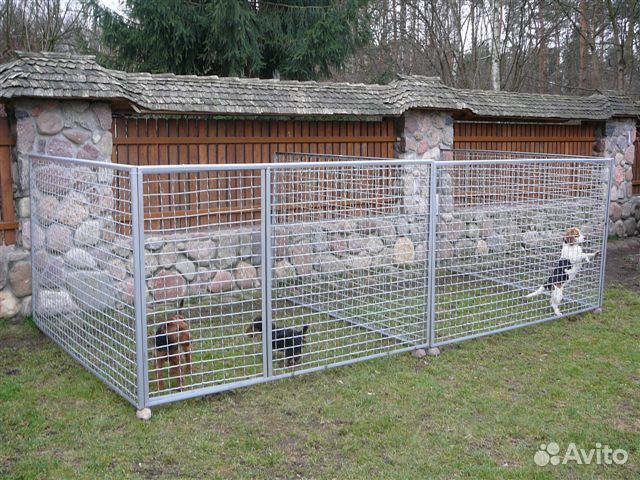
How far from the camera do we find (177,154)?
732 centimetres

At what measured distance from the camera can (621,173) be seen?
39.1 feet

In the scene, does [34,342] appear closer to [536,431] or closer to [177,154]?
[177,154]

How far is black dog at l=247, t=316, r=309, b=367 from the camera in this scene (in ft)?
17.1

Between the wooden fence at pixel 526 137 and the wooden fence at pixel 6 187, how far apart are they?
595 cm

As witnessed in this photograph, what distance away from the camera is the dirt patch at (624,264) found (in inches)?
352

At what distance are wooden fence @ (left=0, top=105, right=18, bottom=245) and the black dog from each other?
2766mm

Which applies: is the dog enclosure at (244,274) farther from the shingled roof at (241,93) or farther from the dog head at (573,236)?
the shingled roof at (241,93)

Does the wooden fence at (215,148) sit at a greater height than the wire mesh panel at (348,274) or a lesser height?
greater

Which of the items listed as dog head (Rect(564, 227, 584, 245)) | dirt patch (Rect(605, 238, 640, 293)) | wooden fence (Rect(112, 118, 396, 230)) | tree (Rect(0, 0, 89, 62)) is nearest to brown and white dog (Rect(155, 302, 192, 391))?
wooden fence (Rect(112, 118, 396, 230))

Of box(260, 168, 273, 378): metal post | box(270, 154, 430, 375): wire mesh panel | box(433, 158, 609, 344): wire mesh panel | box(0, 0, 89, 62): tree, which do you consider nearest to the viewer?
box(260, 168, 273, 378): metal post

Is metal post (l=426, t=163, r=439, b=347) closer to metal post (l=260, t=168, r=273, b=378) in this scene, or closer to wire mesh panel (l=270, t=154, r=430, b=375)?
wire mesh panel (l=270, t=154, r=430, b=375)

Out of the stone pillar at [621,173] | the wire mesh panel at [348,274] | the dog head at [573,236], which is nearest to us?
the wire mesh panel at [348,274]

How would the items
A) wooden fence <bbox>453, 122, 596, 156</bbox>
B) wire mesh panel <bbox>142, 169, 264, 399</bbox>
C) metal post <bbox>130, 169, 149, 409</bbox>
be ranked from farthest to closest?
wooden fence <bbox>453, 122, 596, 156</bbox> → wire mesh panel <bbox>142, 169, 264, 399</bbox> → metal post <bbox>130, 169, 149, 409</bbox>

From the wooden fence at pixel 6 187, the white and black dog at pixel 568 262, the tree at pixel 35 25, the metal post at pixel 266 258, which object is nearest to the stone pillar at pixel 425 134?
the white and black dog at pixel 568 262
